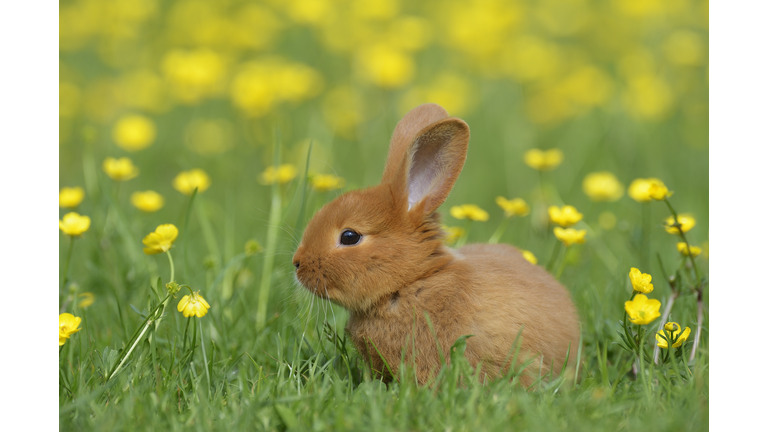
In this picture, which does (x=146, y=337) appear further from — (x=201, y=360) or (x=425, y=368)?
(x=425, y=368)

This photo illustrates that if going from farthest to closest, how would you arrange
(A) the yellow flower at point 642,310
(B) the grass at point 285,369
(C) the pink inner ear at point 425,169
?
(C) the pink inner ear at point 425,169 < (A) the yellow flower at point 642,310 < (B) the grass at point 285,369

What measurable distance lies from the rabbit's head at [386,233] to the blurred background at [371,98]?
1.21m

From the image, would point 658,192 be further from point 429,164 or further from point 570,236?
point 429,164

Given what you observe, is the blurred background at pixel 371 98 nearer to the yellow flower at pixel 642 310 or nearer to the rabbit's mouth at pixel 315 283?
the rabbit's mouth at pixel 315 283

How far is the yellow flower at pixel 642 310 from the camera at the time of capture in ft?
7.82

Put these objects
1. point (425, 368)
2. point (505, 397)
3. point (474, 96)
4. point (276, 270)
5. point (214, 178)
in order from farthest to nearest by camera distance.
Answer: point (474, 96) < point (214, 178) < point (276, 270) < point (425, 368) < point (505, 397)

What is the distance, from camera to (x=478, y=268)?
2.61 meters

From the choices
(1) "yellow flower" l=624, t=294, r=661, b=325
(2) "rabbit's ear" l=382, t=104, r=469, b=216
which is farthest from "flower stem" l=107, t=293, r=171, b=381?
(1) "yellow flower" l=624, t=294, r=661, b=325

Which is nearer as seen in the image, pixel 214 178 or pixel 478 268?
pixel 478 268

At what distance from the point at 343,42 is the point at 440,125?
5.48 m

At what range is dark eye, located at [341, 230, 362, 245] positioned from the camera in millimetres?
2561

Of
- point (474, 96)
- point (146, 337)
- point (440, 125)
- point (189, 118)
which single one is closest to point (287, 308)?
point (146, 337)

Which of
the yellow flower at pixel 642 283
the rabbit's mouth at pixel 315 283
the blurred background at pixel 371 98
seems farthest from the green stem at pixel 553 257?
the rabbit's mouth at pixel 315 283

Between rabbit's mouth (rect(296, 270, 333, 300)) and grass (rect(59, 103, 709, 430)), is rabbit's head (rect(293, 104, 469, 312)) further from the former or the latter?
grass (rect(59, 103, 709, 430))
